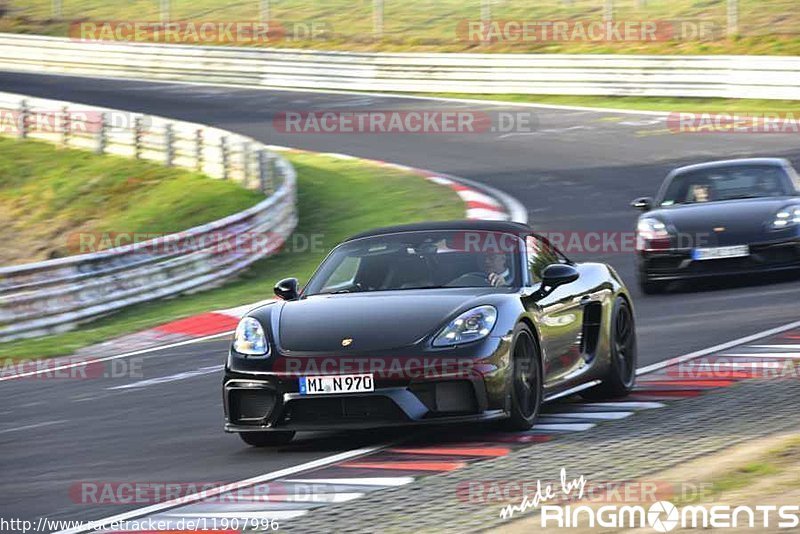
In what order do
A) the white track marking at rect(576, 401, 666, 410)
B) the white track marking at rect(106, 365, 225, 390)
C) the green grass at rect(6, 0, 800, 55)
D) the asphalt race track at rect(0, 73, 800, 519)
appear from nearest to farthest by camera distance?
the asphalt race track at rect(0, 73, 800, 519), the white track marking at rect(576, 401, 666, 410), the white track marking at rect(106, 365, 225, 390), the green grass at rect(6, 0, 800, 55)

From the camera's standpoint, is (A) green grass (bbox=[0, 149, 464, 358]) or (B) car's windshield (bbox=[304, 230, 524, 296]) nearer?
(B) car's windshield (bbox=[304, 230, 524, 296])

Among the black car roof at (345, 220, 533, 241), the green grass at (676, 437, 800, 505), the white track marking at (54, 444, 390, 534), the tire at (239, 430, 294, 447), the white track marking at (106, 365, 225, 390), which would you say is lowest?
the white track marking at (106, 365, 225, 390)

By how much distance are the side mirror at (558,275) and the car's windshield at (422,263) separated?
17 centimetres

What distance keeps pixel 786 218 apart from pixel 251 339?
8081 millimetres

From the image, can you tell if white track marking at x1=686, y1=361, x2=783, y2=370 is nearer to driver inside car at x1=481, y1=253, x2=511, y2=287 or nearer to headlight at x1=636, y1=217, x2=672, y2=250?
driver inside car at x1=481, y1=253, x2=511, y2=287

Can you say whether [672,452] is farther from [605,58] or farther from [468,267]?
[605,58]

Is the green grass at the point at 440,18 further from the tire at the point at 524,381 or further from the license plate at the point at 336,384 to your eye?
the license plate at the point at 336,384

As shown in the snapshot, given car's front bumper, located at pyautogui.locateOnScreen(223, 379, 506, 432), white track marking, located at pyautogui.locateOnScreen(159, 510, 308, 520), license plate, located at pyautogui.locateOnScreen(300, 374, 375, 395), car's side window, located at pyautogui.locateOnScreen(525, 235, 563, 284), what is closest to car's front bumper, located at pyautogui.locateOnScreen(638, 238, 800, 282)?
car's side window, located at pyautogui.locateOnScreen(525, 235, 563, 284)

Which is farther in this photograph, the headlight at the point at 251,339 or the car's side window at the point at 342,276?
the car's side window at the point at 342,276

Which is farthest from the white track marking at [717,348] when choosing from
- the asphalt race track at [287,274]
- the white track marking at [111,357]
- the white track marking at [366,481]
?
the white track marking at [111,357]

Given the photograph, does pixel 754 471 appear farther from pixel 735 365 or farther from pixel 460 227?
pixel 735 365

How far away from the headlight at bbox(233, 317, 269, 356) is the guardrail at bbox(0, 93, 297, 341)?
25.4ft

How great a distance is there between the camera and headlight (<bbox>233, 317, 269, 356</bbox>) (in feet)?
28.3

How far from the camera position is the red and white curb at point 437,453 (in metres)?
7.04
